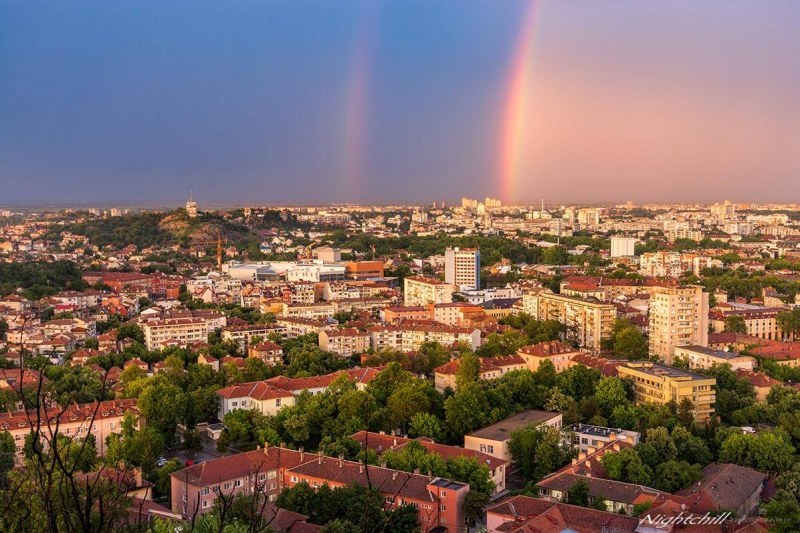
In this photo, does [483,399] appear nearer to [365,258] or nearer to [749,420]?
[749,420]

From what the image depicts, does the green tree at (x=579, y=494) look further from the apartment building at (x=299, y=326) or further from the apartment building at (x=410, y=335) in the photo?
the apartment building at (x=299, y=326)

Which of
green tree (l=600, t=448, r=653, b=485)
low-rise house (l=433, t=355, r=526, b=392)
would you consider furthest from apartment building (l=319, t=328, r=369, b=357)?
green tree (l=600, t=448, r=653, b=485)

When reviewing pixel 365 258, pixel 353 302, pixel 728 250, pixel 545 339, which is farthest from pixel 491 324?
pixel 728 250

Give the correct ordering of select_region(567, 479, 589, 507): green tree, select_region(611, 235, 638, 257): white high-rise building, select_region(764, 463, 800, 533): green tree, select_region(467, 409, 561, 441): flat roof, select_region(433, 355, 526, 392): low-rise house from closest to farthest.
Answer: select_region(764, 463, 800, 533): green tree < select_region(567, 479, 589, 507): green tree < select_region(467, 409, 561, 441): flat roof < select_region(433, 355, 526, 392): low-rise house < select_region(611, 235, 638, 257): white high-rise building

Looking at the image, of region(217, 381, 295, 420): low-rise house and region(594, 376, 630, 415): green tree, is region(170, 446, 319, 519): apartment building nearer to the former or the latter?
region(217, 381, 295, 420): low-rise house

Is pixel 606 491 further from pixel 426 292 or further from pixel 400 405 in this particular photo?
pixel 426 292

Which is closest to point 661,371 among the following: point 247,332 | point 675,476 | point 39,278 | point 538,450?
point 538,450
